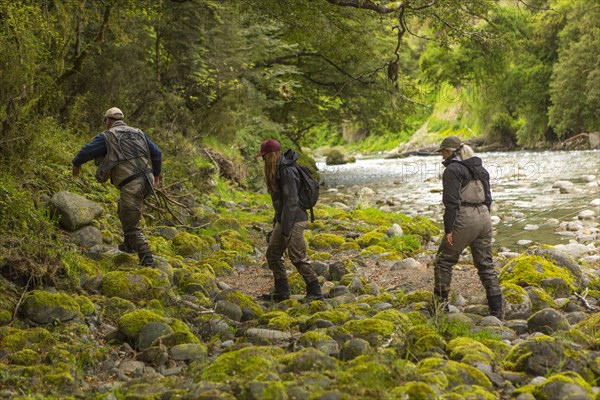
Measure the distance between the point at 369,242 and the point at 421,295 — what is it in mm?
4342

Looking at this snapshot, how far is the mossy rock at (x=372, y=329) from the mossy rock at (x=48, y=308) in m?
2.37

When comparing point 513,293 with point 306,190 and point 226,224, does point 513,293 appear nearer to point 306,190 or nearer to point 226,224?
point 306,190

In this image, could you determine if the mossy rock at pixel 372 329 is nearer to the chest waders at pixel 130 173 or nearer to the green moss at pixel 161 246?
the chest waders at pixel 130 173

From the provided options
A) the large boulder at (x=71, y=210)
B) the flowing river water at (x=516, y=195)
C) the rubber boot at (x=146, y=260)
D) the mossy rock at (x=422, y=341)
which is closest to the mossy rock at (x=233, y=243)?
the large boulder at (x=71, y=210)

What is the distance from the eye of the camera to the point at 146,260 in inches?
283

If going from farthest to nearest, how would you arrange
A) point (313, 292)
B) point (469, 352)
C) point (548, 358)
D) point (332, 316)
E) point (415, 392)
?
point (313, 292), point (332, 316), point (469, 352), point (548, 358), point (415, 392)

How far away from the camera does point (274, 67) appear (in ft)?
70.7

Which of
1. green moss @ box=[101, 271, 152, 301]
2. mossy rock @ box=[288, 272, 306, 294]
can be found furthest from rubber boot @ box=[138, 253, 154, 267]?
mossy rock @ box=[288, 272, 306, 294]

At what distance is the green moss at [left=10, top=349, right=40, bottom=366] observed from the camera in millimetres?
4453

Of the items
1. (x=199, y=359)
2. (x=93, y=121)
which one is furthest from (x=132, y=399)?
(x=93, y=121)

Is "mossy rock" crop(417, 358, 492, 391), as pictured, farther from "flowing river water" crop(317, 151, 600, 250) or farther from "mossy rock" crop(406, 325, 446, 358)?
"flowing river water" crop(317, 151, 600, 250)

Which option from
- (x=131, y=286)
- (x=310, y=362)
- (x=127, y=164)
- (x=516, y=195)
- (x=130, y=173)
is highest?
(x=127, y=164)

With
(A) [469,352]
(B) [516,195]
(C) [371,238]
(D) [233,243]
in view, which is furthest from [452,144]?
(B) [516,195]

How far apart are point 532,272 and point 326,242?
4181mm
